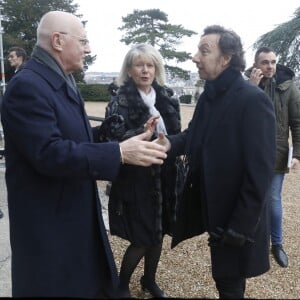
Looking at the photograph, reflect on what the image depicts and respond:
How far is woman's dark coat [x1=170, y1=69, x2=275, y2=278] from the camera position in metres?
1.85

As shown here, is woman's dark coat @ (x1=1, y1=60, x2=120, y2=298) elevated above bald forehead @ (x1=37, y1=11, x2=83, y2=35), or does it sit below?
below

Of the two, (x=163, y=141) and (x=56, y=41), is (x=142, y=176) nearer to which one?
(x=163, y=141)

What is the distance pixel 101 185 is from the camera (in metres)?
5.95

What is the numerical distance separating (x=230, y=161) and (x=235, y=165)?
0.03m

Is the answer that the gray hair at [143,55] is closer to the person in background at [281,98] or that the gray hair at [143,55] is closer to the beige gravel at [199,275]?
the person in background at [281,98]

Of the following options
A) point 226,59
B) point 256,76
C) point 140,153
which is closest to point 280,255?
point 256,76

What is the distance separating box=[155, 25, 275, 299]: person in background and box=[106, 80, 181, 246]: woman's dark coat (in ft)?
1.23

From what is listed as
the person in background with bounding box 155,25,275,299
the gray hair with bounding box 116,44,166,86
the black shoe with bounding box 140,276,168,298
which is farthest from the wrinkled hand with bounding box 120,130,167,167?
the black shoe with bounding box 140,276,168,298

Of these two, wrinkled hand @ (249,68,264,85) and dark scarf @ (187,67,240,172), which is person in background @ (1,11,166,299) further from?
wrinkled hand @ (249,68,264,85)

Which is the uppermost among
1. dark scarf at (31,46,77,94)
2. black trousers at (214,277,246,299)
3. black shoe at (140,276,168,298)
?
dark scarf at (31,46,77,94)

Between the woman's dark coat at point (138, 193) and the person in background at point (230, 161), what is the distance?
38cm

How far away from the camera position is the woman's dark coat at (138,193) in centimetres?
254

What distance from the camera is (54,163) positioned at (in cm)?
156

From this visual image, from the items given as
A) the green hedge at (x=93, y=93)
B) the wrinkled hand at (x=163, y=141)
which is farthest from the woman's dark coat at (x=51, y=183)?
the green hedge at (x=93, y=93)
